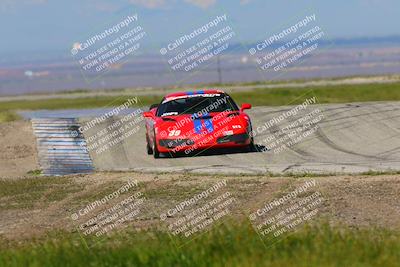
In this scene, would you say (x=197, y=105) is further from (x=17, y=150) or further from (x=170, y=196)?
(x=170, y=196)

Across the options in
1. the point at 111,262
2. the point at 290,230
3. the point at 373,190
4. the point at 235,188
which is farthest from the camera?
the point at 235,188

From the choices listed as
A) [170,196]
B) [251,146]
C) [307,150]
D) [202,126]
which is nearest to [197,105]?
[202,126]

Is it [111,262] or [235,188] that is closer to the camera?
[111,262]

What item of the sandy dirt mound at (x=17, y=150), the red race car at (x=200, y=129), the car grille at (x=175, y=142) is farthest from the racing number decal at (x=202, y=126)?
the sandy dirt mound at (x=17, y=150)

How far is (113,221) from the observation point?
598 inches

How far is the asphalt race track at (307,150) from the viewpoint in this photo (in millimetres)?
20438

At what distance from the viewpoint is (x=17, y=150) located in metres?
27.8

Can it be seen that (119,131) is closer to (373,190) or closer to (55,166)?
(55,166)

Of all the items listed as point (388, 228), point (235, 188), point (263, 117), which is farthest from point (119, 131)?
point (388, 228)

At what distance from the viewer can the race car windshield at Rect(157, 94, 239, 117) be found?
938 inches

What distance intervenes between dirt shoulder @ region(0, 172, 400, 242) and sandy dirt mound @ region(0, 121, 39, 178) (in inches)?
123

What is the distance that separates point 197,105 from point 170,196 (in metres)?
6.88

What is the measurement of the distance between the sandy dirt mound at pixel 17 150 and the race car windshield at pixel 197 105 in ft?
11.7

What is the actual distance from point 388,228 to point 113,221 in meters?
4.33
